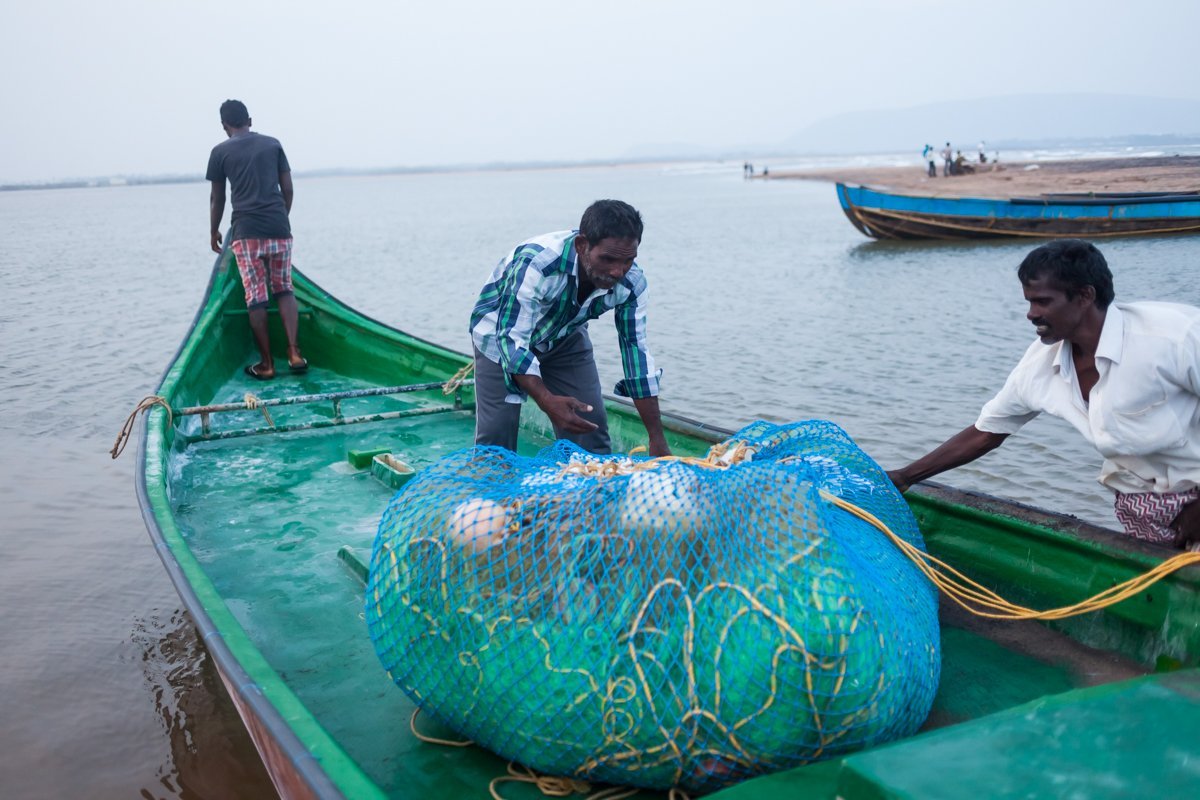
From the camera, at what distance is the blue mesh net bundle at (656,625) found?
2156 mm

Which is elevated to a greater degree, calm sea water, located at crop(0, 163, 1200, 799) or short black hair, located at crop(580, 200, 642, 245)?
short black hair, located at crop(580, 200, 642, 245)

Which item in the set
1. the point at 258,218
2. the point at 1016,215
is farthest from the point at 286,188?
the point at 1016,215

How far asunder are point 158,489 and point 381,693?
6.06 feet

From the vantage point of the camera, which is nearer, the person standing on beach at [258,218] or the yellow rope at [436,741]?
the yellow rope at [436,741]

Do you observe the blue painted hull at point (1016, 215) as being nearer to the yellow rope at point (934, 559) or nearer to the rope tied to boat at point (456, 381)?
the rope tied to boat at point (456, 381)

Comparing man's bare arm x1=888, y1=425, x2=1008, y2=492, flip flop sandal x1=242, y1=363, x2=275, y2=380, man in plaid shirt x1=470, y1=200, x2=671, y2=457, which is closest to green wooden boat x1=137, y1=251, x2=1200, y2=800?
man's bare arm x1=888, y1=425, x2=1008, y2=492

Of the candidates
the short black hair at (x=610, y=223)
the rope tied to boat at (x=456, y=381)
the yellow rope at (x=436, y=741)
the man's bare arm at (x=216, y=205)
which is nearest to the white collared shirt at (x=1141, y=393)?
the short black hair at (x=610, y=223)

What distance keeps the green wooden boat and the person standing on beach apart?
2.15ft

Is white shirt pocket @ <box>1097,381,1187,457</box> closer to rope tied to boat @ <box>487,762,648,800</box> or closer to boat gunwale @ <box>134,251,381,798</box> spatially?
rope tied to boat @ <box>487,762,648,800</box>

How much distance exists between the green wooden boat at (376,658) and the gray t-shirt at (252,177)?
3.38 feet

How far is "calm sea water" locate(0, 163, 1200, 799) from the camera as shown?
4297 millimetres

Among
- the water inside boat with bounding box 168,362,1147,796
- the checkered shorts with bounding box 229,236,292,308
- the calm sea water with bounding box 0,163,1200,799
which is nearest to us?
the water inside boat with bounding box 168,362,1147,796

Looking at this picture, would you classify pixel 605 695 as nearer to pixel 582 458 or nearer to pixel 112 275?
pixel 582 458

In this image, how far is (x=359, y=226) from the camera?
125 ft
